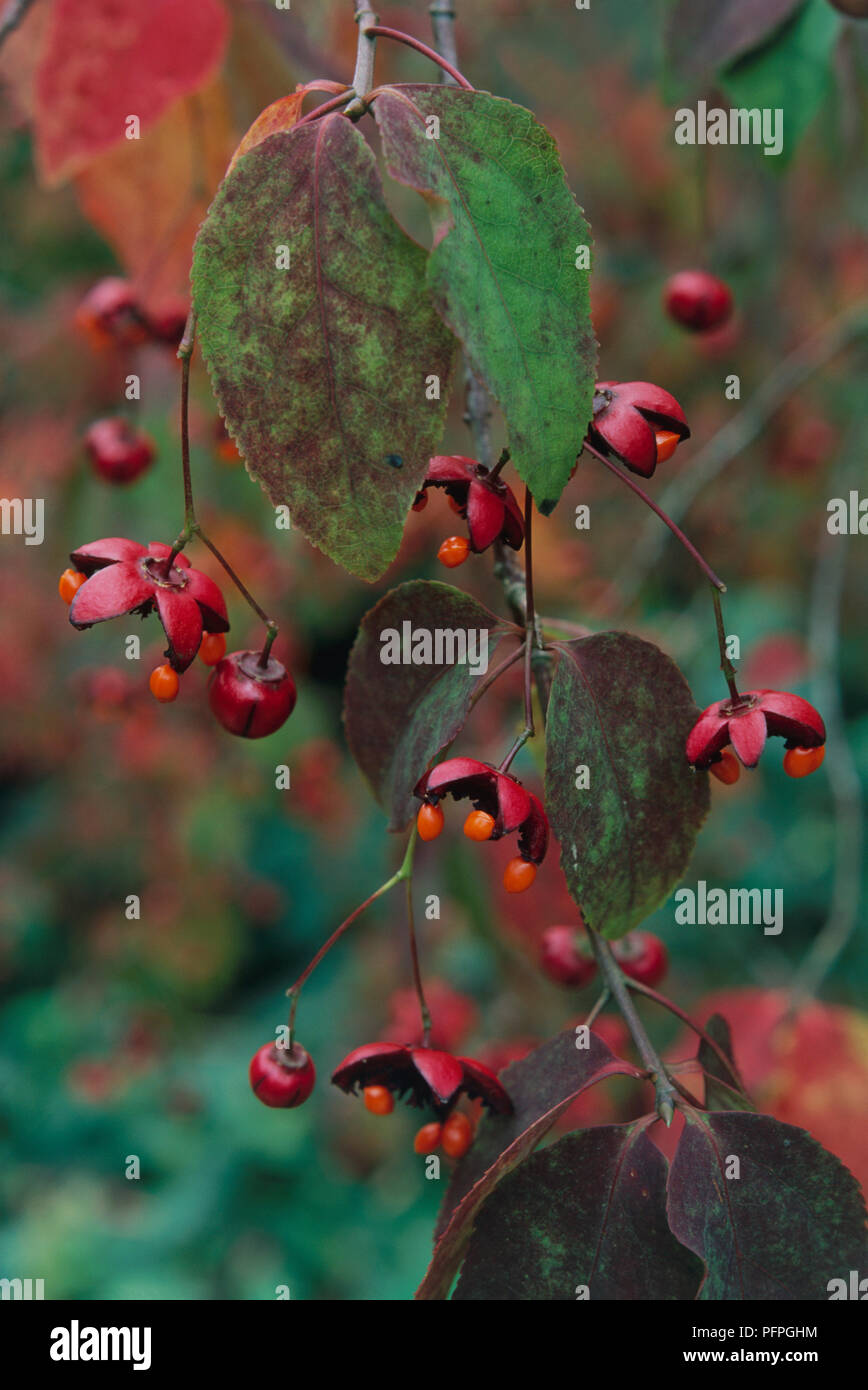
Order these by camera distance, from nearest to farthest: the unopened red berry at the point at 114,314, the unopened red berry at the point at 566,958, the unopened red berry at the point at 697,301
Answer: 1. the unopened red berry at the point at 566,958
2. the unopened red berry at the point at 114,314
3. the unopened red berry at the point at 697,301

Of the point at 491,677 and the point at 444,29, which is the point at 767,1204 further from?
the point at 444,29

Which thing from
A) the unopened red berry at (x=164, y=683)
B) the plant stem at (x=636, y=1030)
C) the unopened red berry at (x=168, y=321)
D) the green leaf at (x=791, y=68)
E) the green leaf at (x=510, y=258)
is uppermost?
the green leaf at (x=791, y=68)

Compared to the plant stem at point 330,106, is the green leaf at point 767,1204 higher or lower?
lower

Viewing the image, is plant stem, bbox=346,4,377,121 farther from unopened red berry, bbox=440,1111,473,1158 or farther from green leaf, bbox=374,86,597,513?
unopened red berry, bbox=440,1111,473,1158

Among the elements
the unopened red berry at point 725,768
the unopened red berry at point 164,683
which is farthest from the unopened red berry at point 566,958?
the unopened red berry at point 164,683

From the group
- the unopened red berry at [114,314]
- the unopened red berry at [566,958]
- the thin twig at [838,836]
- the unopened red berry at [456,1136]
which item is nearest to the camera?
the unopened red berry at [456,1136]

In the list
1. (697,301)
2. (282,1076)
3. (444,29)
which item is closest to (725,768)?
(282,1076)

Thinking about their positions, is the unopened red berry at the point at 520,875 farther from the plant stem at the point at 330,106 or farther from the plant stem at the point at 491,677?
the plant stem at the point at 330,106
